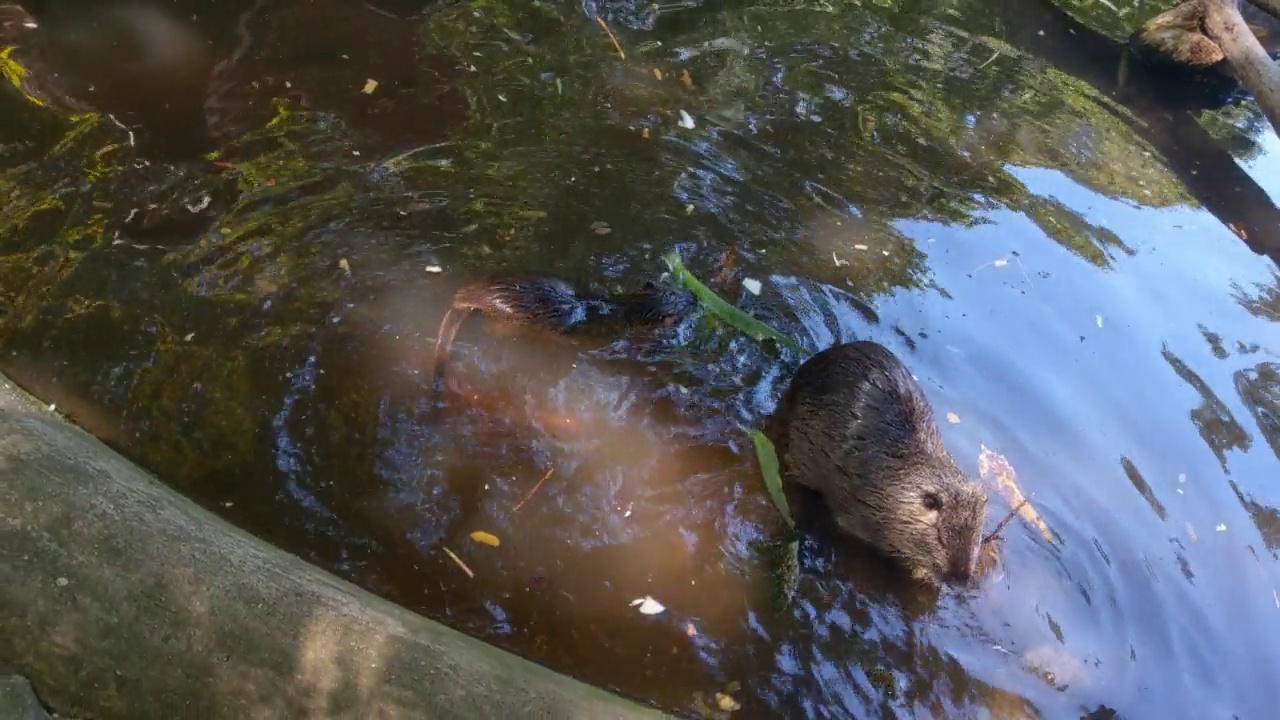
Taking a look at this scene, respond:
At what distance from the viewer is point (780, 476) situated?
3785 mm

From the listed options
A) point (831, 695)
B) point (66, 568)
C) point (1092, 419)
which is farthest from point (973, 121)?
point (66, 568)

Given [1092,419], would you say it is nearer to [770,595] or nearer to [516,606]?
[770,595]

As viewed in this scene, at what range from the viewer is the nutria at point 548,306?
12.7 feet

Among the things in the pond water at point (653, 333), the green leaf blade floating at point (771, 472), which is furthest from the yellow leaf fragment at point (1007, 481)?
the green leaf blade floating at point (771, 472)

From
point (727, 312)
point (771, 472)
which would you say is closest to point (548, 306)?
point (727, 312)

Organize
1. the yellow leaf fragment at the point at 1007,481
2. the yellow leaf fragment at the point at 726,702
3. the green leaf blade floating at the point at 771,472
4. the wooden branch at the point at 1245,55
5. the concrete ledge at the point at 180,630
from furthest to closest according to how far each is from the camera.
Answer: the wooden branch at the point at 1245,55
the yellow leaf fragment at the point at 1007,481
the green leaf blade floating at the point at 771,472
the yellow leaf fragment at the point at 726,702
the concrete ledge at the point at 180,630


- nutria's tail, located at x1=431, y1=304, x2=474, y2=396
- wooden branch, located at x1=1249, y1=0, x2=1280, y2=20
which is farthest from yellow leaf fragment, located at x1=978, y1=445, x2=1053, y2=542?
wooden branch, located at x1=1249, y1=0, x2=1280, y2=20

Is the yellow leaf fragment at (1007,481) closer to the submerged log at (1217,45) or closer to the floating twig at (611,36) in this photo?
the floating twig at (611,36)

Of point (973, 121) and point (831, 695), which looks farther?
point (973, 121)

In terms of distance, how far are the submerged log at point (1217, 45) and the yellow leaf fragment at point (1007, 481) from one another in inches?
163

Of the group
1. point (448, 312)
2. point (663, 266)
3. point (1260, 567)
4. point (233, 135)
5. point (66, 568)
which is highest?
point (1260, 567)

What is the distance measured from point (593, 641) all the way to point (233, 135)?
3359 mm

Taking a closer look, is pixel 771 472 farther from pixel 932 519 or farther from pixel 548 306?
pixel 548 306

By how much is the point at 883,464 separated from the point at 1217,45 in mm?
5638
